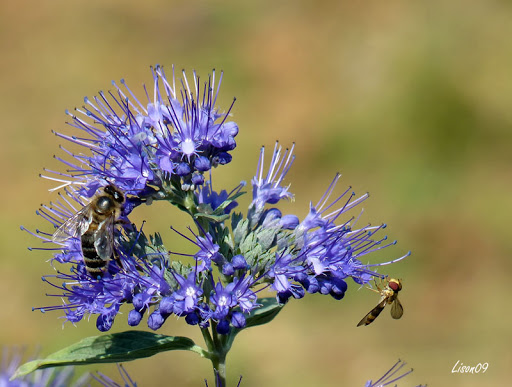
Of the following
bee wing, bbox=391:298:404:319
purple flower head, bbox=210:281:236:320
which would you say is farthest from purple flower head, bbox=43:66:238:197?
bee wing, bbox=391:298:404:319

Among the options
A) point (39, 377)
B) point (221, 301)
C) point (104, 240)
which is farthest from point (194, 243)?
point (39, 377)

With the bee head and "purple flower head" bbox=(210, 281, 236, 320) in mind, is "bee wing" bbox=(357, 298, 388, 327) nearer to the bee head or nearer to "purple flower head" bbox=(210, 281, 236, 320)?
"purple flower head" bbox=(210, 281, 236, 320)

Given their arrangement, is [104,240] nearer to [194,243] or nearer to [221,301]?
[194,243]

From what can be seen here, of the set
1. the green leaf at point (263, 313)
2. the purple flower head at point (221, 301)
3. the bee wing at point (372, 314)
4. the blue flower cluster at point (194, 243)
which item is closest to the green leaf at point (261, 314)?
the green leaf at point (263, 313)

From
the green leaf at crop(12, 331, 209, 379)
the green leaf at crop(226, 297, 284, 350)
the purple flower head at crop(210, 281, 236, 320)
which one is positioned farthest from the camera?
the green leaf at crop(226, 297, 284, 350)

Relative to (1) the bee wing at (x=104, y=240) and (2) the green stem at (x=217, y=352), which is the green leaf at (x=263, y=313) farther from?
(1) the bee wing at (x=104, y=240)

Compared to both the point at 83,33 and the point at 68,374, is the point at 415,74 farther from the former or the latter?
the point at 68,374
